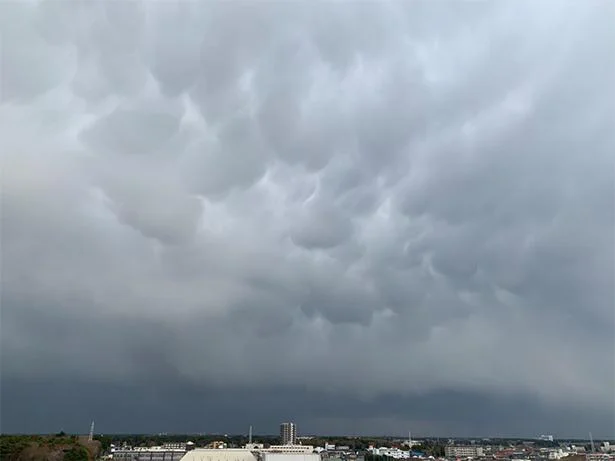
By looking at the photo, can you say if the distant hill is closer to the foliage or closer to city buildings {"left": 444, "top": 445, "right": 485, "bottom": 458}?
the foliage

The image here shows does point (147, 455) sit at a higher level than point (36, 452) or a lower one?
higher

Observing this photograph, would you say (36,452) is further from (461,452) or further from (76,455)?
(461,452)

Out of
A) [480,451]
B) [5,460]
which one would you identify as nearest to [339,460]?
[5,460]

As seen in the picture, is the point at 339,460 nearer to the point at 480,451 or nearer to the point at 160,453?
the point at 160,453

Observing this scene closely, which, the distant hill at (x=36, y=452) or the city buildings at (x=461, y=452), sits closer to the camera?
the distant hill at (x=36, y=452)

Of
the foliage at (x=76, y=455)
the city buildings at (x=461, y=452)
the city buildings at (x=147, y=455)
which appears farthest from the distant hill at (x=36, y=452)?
the city buildings at (x=461, y=452)

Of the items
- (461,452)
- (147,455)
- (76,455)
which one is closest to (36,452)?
(76,455)

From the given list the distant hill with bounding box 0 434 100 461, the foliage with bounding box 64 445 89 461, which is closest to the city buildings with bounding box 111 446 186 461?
Result: the distant hill with bounding box 0 434 100 461

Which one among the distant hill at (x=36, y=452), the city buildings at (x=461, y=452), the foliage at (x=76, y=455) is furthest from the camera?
the city buildings at (x=461, y=452)

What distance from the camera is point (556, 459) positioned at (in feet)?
486

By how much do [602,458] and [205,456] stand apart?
9792cm

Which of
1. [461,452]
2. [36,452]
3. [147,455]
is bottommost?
[36,452]

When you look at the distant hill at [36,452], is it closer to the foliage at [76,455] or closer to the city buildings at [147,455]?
the foliage at [76,455]

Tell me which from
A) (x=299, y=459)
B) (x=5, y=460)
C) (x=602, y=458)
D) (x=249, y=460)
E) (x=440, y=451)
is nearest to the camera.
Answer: (x=5, y=460)
